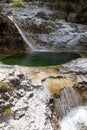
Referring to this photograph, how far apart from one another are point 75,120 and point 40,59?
583 cm

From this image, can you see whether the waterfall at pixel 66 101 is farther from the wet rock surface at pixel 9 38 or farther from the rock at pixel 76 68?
the wet rock surface at pixel 9 38

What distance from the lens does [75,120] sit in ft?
27.6

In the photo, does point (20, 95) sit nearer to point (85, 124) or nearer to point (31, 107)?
point (31, 107)

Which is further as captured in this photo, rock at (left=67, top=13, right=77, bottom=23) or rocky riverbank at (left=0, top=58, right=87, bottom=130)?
rock at (left=67, top=13, right=77, bottom=23)

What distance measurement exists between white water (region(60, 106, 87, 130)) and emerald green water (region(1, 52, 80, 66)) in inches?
164

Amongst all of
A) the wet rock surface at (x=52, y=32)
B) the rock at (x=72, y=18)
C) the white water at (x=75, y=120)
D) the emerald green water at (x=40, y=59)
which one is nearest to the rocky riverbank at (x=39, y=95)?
the white water at (x=75, y=120)

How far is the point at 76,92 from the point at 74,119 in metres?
1.29

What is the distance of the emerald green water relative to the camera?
12.8 meters

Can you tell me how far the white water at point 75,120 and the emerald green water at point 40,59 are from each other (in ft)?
13.7

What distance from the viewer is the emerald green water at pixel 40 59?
41.8 ft

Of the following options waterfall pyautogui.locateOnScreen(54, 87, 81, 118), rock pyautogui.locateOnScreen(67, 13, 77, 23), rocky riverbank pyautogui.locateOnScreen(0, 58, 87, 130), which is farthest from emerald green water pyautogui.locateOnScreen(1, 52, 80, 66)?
rock pyautogui.locateOnScreen(67, 13, 77, 23)

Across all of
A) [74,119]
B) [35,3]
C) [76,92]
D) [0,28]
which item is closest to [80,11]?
[35,3]

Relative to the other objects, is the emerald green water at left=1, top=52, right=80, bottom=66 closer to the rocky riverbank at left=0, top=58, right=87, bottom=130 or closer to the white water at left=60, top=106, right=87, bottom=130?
the rocky riverbank at left=0, top=58, right=87, bottom=130

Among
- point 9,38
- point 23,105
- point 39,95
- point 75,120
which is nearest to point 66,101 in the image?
point 75,120
